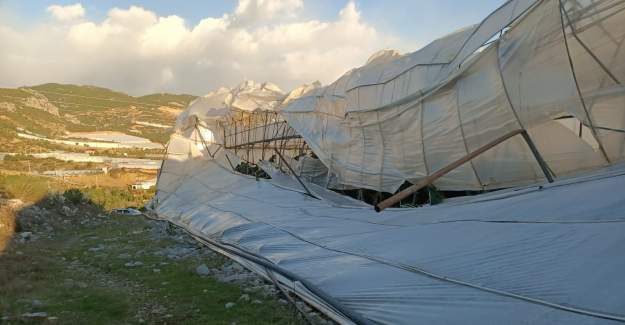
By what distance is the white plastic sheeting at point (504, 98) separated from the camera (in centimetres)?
645

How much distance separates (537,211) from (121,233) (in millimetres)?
9836

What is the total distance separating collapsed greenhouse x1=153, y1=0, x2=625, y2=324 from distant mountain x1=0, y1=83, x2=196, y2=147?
47.2 m

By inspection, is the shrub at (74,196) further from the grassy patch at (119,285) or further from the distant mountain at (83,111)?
the distant mountain at (83,111)

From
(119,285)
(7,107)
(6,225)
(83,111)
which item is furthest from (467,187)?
(83,111)

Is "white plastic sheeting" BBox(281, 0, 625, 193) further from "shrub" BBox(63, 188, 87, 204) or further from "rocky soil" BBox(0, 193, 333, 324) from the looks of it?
"shrub" BBox(63, 188, 87, 204)

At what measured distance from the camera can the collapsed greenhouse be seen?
144 inches

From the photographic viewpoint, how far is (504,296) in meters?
3.49

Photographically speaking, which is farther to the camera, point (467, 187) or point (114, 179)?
point (114, 179)

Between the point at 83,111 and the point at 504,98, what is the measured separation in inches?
3090

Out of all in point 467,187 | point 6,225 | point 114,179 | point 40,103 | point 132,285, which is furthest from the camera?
point 40,103

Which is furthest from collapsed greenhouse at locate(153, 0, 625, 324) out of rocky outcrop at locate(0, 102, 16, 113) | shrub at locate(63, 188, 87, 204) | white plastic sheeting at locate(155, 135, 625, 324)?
rocky outcrop at locate(0, 102, 16, 113)

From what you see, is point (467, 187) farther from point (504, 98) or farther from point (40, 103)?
point (40, 103)

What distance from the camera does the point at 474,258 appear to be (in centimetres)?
416

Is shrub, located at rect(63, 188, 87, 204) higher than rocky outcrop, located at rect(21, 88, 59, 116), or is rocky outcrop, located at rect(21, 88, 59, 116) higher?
rocky outcrop, located at rect(21, 88, 59, 116)
